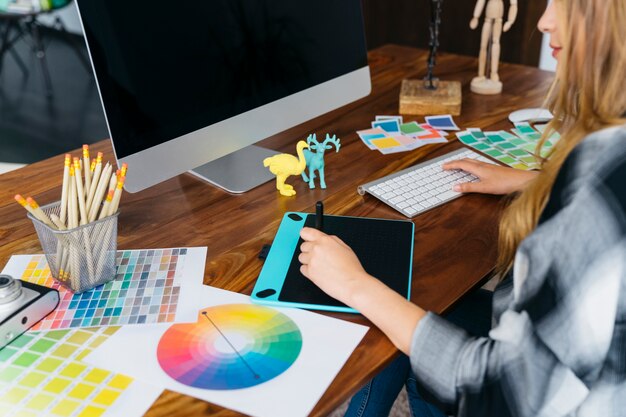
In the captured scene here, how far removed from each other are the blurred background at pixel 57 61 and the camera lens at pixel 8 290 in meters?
2.58

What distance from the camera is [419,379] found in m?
0.78

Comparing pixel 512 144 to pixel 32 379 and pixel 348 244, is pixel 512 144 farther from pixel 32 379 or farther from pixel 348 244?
pixel 32 379

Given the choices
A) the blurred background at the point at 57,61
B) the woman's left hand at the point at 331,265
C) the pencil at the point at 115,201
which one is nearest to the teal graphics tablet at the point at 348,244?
the woman's left hand at the point at 331,265

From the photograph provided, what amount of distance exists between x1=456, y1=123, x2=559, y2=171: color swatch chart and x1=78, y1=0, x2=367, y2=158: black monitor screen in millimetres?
336

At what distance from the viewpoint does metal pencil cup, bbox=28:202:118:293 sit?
2.80ft

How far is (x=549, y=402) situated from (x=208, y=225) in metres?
0.62

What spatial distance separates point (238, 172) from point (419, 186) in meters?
0.36

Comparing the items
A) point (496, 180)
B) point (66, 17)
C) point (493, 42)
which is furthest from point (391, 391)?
point (66, 17)

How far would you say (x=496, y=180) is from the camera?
1149 mm

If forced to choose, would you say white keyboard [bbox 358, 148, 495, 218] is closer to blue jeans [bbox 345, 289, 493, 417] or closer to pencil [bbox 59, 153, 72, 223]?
blue jeans [bbox 345, 289, 493, 417]

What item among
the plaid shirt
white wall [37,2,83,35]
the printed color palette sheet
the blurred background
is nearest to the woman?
the plaid shirt

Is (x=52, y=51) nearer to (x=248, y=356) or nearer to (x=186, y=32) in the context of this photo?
(x=186, y=32)

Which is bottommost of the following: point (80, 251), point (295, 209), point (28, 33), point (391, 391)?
point (391, 391)

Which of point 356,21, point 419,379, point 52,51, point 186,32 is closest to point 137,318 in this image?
point 419,379
